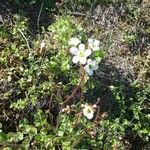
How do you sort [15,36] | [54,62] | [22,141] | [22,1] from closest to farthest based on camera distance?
1. [22,141]
2. [54,62]
3. [15,36]
4. [22,1]

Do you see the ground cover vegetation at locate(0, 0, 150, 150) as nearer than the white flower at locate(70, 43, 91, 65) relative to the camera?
No

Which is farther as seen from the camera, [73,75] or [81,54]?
[73,75]

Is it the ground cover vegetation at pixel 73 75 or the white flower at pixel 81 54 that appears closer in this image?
the white flower at pixel 81 54

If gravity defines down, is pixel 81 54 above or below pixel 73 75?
below

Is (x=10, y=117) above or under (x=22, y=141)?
above

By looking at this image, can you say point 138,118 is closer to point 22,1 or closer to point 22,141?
point 22,141

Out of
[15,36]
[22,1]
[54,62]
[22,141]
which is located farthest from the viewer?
[22,1]

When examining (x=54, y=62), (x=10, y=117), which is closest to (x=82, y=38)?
(x=54, y=62)

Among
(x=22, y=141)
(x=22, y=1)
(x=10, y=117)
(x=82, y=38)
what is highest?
(x=22, y=1)
